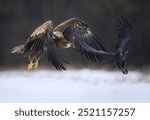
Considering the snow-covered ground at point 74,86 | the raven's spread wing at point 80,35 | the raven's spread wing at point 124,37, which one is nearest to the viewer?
the raven's spread wing at point 80,35

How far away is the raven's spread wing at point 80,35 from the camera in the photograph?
6.78 meters

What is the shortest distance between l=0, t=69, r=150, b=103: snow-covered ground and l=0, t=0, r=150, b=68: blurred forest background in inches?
7.4

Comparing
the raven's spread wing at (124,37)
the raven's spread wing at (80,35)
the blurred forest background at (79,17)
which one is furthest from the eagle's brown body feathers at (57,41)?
the blurred forest background at (79,17)

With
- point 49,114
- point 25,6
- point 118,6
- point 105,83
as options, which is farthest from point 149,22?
point 49,114

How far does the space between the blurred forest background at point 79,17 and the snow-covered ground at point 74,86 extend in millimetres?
187

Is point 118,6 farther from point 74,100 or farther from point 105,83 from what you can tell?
point 74,100

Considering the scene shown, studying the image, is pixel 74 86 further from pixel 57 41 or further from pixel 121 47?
pixel 57 41

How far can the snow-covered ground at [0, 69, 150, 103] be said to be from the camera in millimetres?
7227

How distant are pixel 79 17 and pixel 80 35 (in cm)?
99

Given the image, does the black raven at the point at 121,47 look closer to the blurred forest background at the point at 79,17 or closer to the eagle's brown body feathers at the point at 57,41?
the eagle's brown body feathers at the point at 57,41

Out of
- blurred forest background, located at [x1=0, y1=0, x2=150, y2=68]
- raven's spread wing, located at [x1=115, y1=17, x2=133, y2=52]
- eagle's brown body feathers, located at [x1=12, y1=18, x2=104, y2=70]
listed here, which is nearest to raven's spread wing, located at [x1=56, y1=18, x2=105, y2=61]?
eagle's brown body feathers, located at [x1=12, y1=18, x2=104, y2=70]

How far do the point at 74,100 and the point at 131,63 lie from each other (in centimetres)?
134

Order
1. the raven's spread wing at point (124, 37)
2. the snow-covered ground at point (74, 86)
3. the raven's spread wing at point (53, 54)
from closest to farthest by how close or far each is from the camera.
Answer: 1. the raven's spread wing at point (53, 54)
2. the raven's spread wing at point (124, 37)
3. the snow-covered ground at point (74, 86)

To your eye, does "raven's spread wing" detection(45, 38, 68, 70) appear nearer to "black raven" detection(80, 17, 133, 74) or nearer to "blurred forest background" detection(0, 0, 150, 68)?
"black raven" detection(80, 17, 133, 74)
